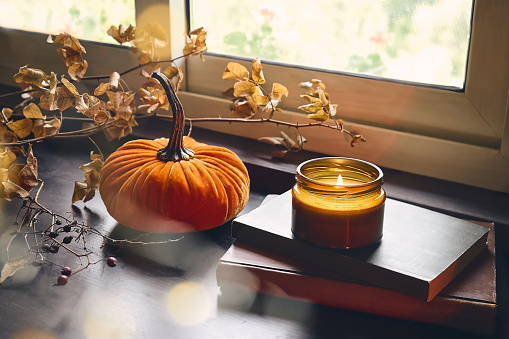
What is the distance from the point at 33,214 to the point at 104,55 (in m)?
0.58

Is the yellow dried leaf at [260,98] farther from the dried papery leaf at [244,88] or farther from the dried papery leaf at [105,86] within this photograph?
the dried papery leaf at [105,86]

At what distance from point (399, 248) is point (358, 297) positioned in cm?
8

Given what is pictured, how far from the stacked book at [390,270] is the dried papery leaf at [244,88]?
28 cm

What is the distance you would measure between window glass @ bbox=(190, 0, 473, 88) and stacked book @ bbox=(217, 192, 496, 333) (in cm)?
35

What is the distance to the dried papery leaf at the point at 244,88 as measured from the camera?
933 mm

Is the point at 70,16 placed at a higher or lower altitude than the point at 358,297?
higher

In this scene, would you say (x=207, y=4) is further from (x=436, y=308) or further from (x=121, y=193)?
(x=436, y=308)

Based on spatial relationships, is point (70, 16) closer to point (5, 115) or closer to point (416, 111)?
point (5, 115)

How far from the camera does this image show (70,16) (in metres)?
1.45

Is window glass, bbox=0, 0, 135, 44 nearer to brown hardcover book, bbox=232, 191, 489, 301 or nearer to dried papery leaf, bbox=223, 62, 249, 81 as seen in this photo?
dried papery leaf, bbox=223, 62, 249, 81

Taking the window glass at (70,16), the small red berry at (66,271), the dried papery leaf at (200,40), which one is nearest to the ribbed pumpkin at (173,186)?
the small red berry at (66,271)

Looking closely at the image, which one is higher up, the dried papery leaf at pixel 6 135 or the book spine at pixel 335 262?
the dried papery leaf at pixel 6 135

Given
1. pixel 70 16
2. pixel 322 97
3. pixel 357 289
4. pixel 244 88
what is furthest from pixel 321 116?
pixel 70 16

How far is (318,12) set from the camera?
41.2 inches
